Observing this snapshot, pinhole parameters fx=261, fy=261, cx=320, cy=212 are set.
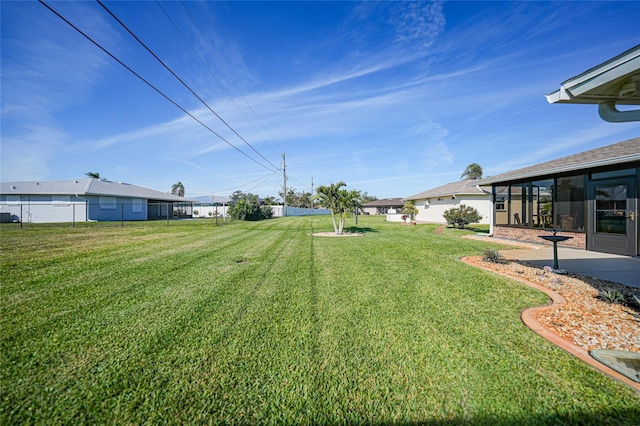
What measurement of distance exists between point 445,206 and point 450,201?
760mm

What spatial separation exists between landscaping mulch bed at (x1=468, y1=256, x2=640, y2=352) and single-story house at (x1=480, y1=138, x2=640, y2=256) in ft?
13.5

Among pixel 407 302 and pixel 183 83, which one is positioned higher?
pixel 183 83

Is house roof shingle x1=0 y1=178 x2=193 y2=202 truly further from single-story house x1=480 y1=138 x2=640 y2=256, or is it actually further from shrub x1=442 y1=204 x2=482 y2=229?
single-story house x1=480 y1=138 x2=640 y2=256

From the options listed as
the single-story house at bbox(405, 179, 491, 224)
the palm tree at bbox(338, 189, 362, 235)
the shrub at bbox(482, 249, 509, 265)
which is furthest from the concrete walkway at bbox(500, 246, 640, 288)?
the single-story house at bbox(405, 179, 491, 224)

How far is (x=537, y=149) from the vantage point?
707 inches

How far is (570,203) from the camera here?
904 cm

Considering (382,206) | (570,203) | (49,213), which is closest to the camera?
(570,203)

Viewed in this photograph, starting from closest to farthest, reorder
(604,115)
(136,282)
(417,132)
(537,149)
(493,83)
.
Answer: (604,115), (136,282), (493,83), (537,149), (417,132)

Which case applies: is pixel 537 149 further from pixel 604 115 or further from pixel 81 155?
pixel 81 155

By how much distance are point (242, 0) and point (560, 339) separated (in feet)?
37.9

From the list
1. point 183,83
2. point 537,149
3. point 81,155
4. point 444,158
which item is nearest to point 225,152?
point 81,155

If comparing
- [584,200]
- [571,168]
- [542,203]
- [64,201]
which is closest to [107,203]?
[64,201]

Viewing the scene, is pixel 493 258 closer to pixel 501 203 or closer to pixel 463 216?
pixel 501 203

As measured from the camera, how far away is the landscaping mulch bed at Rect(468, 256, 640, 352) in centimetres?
278
